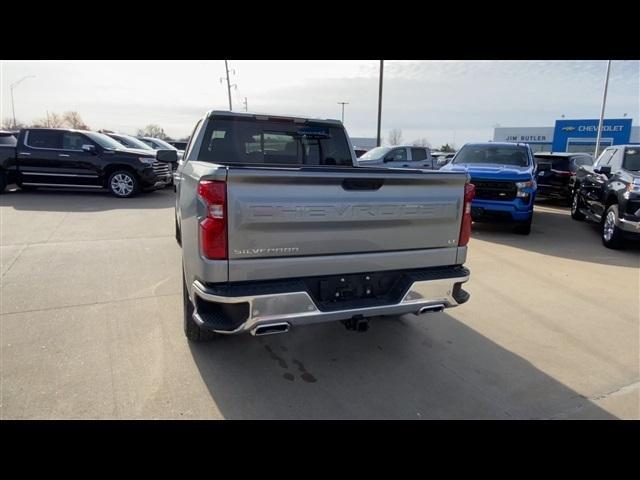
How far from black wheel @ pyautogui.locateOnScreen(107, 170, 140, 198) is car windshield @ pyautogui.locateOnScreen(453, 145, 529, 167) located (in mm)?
9035

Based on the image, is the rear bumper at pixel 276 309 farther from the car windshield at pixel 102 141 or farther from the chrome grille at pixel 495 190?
the car windshield at pixel 102 141

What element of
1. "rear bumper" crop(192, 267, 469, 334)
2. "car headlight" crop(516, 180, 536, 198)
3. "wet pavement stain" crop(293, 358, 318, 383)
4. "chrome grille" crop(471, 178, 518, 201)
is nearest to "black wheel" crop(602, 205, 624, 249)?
"car headlight" crop(516, 180, 536, 198)

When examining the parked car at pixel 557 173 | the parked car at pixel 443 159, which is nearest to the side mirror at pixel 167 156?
the parked car at pixel 443 159

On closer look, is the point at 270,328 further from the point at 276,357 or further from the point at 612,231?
the point at 612,231

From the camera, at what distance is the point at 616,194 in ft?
24.0

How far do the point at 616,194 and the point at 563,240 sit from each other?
4.21ft

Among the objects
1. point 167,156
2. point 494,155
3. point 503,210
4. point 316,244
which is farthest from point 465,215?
point 494,155

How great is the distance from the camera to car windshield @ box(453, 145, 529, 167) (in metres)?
9.06

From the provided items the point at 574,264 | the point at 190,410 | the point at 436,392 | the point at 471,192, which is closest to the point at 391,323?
the point at 436,392

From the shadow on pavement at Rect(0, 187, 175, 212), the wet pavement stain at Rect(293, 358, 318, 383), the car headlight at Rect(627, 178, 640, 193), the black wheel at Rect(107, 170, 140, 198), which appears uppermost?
the car headlight at Rect(627, 178, 640, 193)

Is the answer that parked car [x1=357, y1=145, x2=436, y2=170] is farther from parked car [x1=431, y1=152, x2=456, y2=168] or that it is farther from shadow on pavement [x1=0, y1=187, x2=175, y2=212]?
shadow on pavement [x1=0, y1=187, x2=175, y2=212]

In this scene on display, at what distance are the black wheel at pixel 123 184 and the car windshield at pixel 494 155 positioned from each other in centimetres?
904

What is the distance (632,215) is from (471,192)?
544cm
